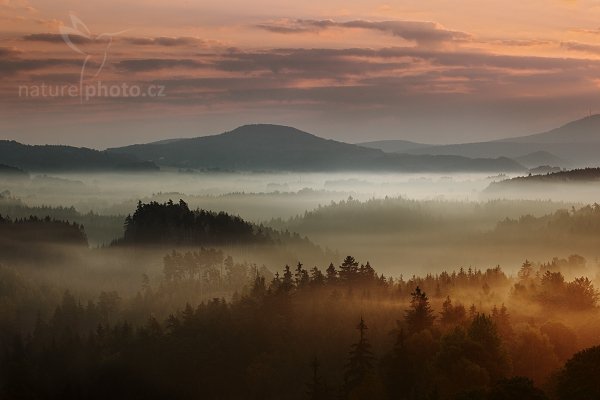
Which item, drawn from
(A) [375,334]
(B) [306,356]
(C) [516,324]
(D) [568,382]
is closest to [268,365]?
(B) [306,356]

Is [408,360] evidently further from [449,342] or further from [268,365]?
[268,365]

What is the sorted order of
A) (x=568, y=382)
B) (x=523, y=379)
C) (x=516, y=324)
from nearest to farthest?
1. (x=523, y=379)
2. (x=568, y=382)
3. (x=516, y=324)

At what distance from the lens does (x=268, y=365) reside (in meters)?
193

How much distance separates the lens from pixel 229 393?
194250mm

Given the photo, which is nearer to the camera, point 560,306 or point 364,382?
point 364,382

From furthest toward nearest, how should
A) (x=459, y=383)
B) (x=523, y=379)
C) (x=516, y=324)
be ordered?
(x=516, y=324), (x=459, y=383), (x=523, y=379)

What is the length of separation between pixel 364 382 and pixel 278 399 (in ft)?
130

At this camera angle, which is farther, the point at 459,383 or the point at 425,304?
the point at 425,304

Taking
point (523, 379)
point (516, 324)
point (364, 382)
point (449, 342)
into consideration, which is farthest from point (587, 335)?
point (523, 379)

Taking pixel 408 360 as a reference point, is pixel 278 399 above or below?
below

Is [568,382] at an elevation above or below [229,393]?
above

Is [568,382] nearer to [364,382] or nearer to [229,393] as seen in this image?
[364,382]

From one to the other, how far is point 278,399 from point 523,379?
88.7m

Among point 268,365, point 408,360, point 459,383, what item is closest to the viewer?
point 459,383
